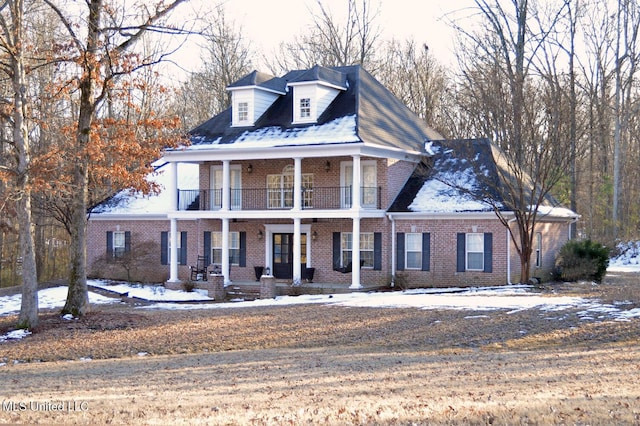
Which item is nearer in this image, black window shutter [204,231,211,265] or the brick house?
the brick house

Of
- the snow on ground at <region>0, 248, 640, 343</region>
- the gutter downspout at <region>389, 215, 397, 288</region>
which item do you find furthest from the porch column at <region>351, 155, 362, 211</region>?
the snow on ground at <region>0, 248, 640, 343</region>

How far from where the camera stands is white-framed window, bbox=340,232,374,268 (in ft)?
100

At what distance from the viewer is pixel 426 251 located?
29641mm

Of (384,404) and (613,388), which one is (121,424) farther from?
(613,388)

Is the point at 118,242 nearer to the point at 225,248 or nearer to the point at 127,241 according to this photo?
the point at 127,241

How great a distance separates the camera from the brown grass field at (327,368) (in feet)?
29.8

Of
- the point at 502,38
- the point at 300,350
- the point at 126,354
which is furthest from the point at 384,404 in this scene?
the point at 502,38

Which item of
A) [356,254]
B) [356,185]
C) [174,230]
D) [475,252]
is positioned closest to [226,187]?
[174,230]

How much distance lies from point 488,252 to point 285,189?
8.32 m

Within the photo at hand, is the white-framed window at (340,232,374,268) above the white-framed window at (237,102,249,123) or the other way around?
the other way around

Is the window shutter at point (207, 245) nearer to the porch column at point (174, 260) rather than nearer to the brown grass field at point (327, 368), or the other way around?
the porch column at point (174, 260)

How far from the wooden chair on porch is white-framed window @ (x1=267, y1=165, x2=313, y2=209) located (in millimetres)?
3754

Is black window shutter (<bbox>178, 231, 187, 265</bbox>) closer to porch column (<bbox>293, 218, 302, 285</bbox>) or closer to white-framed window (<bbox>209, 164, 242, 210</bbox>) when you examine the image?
white-framed window (<bbox>209, 164, 242, 210</bbox>)

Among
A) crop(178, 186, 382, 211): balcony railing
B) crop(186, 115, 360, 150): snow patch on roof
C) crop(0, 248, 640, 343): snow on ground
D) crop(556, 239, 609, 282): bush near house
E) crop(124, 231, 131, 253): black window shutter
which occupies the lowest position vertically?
crop(0, 248, 640, 343): snow on ground
